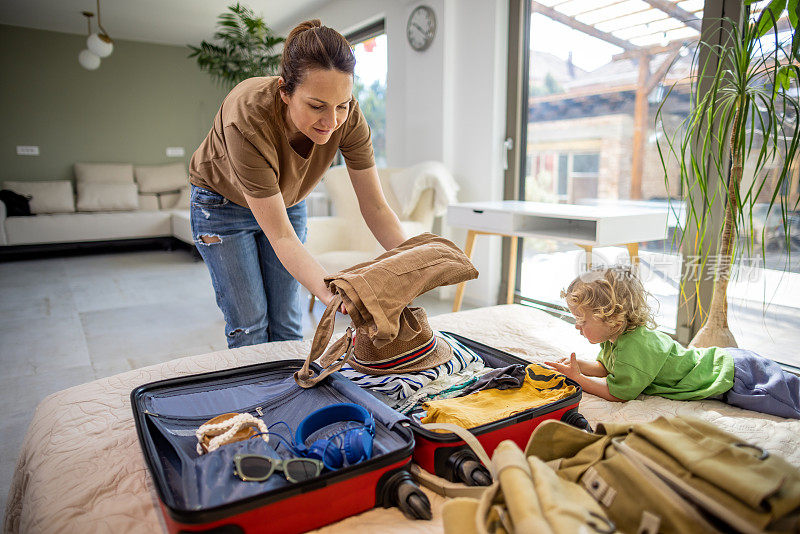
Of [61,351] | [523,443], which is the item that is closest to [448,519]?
[523,443]

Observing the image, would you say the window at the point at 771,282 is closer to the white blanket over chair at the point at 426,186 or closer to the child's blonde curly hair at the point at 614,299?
the child's blonde curly hair at the point at 614,299

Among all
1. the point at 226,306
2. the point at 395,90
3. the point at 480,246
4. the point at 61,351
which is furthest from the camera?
the point at 395,90

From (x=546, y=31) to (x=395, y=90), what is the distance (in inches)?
55.1

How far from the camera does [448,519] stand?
2.34ft

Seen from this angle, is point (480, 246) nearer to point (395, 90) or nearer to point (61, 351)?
point (395, 90)

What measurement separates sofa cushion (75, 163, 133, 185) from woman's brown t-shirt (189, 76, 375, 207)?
18.8 feet

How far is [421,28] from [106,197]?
14.6 ft

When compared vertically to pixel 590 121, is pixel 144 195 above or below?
below

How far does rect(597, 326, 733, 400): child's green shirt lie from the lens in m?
1.28

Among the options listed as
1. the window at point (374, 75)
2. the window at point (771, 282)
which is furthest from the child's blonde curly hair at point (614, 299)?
the window at point (374, 75)

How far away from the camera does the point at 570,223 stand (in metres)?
2.59

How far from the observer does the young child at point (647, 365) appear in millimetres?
1263

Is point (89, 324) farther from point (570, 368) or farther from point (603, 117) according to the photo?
point (603, 117)

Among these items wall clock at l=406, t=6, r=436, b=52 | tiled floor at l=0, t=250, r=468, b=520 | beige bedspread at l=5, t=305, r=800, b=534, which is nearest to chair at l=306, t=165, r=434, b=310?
tiled floor at l=0, t=250, r=468, b=520
